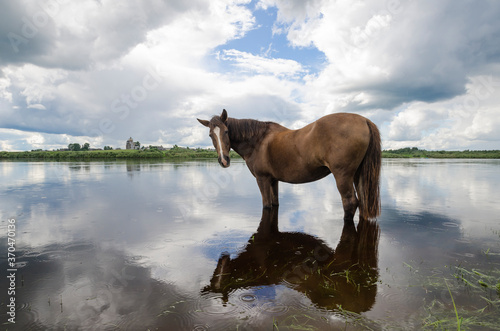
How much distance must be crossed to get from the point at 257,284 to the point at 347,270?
1132mm

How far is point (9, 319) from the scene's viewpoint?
88.2 inches

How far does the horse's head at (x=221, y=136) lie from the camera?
225 inches

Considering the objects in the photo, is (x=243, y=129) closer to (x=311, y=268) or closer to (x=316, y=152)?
(x=316, y=152)

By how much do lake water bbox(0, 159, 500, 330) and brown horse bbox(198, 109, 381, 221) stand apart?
30.0 inches

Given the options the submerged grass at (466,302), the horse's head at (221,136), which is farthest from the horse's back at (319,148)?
the submerged grass at (466,302)

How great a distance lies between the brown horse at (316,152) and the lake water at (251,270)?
763 mm

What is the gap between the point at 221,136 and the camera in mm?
5836


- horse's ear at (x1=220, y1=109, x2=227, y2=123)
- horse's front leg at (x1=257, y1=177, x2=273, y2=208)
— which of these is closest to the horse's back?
horse's front leg at (x1=257, y1=177, x2=273, y2=208)

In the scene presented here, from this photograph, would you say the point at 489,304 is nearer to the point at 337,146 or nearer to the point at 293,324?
the point at 293,324

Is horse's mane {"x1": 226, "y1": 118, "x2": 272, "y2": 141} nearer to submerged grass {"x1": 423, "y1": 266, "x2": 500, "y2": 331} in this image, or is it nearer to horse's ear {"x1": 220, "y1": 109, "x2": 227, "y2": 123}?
horse's ear {"x1": 220, "y1": 109, "x2": 227, "y2": 123}

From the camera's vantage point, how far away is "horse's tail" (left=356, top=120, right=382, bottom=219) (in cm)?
503

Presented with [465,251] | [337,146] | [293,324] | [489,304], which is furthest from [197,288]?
[465,251]

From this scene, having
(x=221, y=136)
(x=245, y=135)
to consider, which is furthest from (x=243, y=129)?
(x=221, y=136)

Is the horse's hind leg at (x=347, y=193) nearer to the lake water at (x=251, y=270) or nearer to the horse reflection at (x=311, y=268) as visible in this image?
the lake water at (x=251, y=270)
